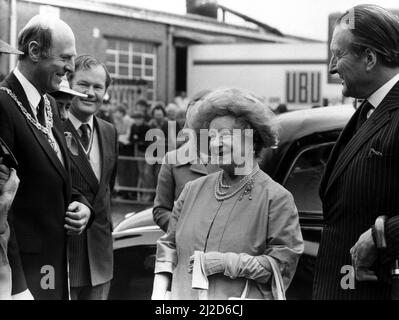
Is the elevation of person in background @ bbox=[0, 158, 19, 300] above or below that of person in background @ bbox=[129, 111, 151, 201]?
above

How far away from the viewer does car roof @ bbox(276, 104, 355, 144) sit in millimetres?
5320

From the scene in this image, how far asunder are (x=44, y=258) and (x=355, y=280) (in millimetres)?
1457

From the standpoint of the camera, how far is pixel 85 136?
5020mm

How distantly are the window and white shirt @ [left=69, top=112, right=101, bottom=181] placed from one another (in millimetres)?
18811

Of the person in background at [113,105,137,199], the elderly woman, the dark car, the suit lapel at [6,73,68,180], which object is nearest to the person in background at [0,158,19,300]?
the suit lapel at [6,73,68,180]

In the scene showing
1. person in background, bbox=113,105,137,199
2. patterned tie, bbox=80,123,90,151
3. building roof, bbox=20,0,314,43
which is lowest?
person in background, bbox=113,105,137,199

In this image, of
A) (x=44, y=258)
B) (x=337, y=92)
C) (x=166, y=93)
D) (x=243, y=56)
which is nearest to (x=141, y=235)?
(x=44, y=258)

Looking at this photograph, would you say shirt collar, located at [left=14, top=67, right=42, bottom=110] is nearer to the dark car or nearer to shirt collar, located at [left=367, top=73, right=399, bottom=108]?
the dark car

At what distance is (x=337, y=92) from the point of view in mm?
19000

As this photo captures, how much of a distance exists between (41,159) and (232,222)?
0.93 m

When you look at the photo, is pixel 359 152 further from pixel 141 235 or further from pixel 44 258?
pixel 141 235

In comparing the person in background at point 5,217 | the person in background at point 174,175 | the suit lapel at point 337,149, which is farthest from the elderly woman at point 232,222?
the person in background at point 174,175

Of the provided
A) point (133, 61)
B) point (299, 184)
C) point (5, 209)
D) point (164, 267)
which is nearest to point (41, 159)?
point (5, 209)

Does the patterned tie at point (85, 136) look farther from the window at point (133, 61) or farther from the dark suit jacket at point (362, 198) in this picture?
the window at point (133, 61)
